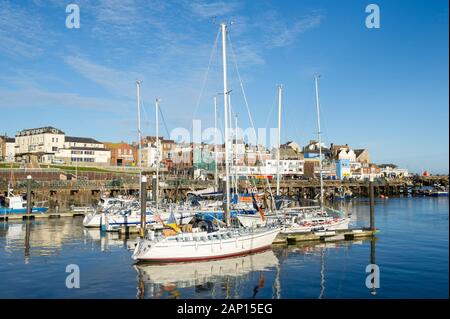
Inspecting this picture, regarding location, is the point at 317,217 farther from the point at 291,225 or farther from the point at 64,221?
the point at 64,221

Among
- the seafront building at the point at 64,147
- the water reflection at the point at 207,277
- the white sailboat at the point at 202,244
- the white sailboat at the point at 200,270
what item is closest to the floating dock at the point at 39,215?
the white sailboat at the point at 202,244

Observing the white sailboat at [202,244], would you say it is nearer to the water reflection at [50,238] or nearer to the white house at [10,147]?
the water reflection at [50,238]

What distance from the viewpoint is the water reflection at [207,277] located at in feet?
78.4

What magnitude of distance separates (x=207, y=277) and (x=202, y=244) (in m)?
4.12

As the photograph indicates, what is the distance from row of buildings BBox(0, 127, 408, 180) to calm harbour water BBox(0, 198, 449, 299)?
7136 centimetres

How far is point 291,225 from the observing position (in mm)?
42094

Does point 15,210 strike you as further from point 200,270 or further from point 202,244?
point 200,270

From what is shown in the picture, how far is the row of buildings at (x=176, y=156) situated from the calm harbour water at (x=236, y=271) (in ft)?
234

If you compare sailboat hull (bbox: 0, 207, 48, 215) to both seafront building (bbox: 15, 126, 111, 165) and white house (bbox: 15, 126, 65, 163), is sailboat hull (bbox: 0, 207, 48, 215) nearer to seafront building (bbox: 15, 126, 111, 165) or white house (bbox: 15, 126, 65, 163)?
seafront building (bbox: 15, 126, 111, 165)

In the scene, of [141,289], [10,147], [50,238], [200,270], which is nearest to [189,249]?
[200,270]

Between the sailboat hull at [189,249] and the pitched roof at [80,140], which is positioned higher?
the pitched roof at [80,140]

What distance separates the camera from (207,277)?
27.2m
